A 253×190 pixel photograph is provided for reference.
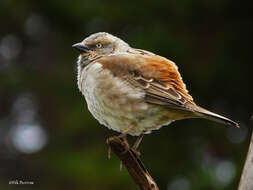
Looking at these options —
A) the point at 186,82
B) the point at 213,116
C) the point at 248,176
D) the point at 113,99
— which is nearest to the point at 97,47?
the point at 113,99

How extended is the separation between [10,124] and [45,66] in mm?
1440

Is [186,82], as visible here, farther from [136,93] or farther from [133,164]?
[133,164]

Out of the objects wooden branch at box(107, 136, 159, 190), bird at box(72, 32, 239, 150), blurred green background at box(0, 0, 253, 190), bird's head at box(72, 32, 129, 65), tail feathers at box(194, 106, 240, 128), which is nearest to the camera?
tail feathers at box(194, 106, 240, 128)

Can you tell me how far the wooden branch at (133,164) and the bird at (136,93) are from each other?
0.32 meters

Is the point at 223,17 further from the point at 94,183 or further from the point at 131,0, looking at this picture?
the point at 94,183

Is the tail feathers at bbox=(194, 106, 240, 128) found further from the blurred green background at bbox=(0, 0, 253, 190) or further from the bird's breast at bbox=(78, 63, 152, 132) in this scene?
the blurred green background at bbox=(0, 0, 253, 190)

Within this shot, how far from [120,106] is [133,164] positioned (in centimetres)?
60

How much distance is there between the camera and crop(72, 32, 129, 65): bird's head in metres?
5.89

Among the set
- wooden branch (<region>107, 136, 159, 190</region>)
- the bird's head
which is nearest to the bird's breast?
wooden branch (<region>107, 136, 159, 190</region>)

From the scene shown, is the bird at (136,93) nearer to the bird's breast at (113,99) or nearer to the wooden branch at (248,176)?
the bird's breast at (113,99)

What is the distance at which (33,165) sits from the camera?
37.5 feet

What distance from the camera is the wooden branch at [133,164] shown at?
Result: 467cm

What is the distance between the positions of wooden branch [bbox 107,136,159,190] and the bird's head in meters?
1.22

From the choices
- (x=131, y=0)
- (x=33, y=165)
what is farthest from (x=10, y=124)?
(x=131, y=0)
